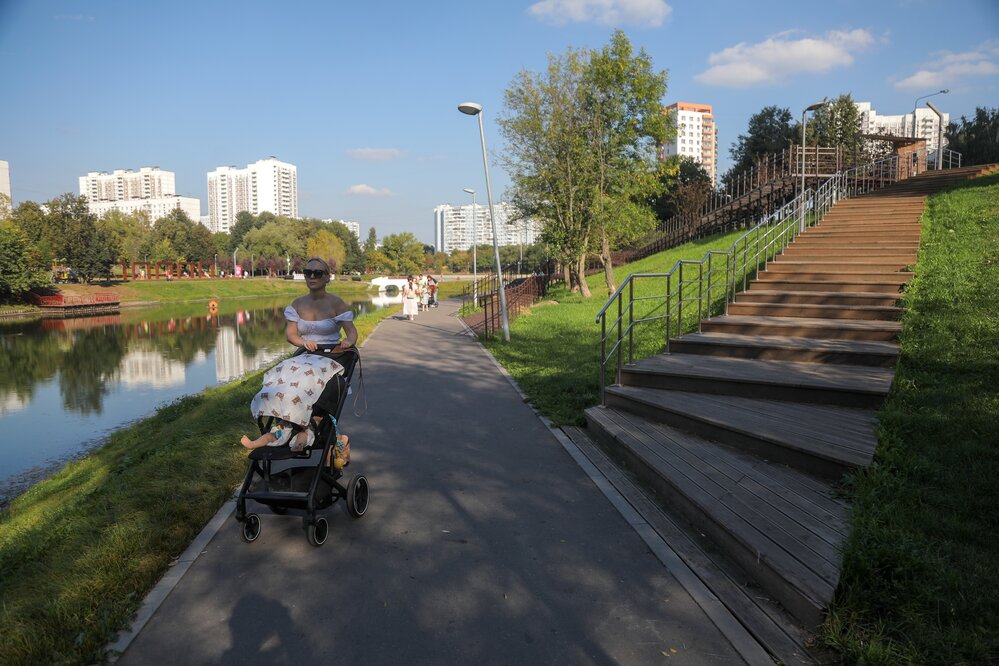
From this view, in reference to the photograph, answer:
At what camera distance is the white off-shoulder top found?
184 inches

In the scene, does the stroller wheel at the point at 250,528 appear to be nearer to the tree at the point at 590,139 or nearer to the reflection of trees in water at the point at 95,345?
the reflection of trees in water at the point at 95,345

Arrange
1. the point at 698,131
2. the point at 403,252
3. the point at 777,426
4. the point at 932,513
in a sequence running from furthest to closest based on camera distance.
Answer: the point at 698,131
the point at 403,252
the point at 777,426
the point at 932,513

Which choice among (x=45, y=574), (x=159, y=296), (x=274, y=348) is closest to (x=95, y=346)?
(x=274, y=348)

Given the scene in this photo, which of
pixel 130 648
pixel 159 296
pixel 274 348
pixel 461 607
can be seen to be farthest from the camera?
pixel 159 296

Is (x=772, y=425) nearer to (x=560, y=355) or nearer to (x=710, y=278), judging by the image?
(x=710, y=278)

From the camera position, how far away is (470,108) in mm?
16469

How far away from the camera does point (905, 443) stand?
4480mm

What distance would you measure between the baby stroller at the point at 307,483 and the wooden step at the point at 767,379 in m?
3.79

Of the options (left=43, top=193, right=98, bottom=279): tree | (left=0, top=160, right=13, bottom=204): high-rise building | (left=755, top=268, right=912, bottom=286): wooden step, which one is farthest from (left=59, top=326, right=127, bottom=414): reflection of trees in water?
A: (left=0, top=160, right=13, bottom=204): high-rise building

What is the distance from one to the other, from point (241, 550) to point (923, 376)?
19.6ft

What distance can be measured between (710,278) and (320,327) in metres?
6.36

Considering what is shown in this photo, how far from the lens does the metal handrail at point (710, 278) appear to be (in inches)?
299

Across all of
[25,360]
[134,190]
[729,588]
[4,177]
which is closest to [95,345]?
[25,360]

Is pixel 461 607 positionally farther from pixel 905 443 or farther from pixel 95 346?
pixel 95 346
